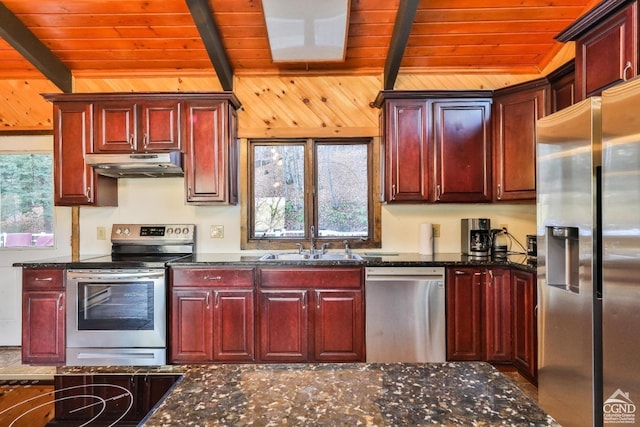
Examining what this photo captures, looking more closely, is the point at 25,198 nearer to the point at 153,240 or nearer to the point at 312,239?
the point at 153,240

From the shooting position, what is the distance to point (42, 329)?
290 cm

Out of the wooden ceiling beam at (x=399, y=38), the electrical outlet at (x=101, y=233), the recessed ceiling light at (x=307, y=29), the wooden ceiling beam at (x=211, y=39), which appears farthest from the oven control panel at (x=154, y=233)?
the wooden ceiling beam at (x=399, y=38)

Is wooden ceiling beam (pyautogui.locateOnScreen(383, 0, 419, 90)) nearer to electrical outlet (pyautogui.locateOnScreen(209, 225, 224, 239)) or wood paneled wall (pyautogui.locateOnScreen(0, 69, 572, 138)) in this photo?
wood paneled wall (pyautogui.locateOnScreen(0, 69, 572, 138))

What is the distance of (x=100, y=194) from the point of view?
3320mm

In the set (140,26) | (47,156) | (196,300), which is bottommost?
(196,300)

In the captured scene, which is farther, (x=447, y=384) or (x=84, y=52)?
(x=84, y=52)

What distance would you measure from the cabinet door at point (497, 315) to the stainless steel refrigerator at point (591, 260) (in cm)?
65

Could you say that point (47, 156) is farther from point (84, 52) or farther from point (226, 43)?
point (226, 43)

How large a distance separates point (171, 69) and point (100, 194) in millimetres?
1343

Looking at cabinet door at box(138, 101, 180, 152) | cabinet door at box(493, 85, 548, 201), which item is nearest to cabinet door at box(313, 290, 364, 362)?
cabinet door at box(493, 85, 548, 201)

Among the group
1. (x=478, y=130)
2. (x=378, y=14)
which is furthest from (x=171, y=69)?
(x=478, y=130)

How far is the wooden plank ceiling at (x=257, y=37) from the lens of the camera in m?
2.88

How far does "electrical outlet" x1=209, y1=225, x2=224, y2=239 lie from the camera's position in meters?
3.58

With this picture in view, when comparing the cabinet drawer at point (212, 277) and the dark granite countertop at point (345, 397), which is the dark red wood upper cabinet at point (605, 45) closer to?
the dark granite countertop at point (345, 397)
